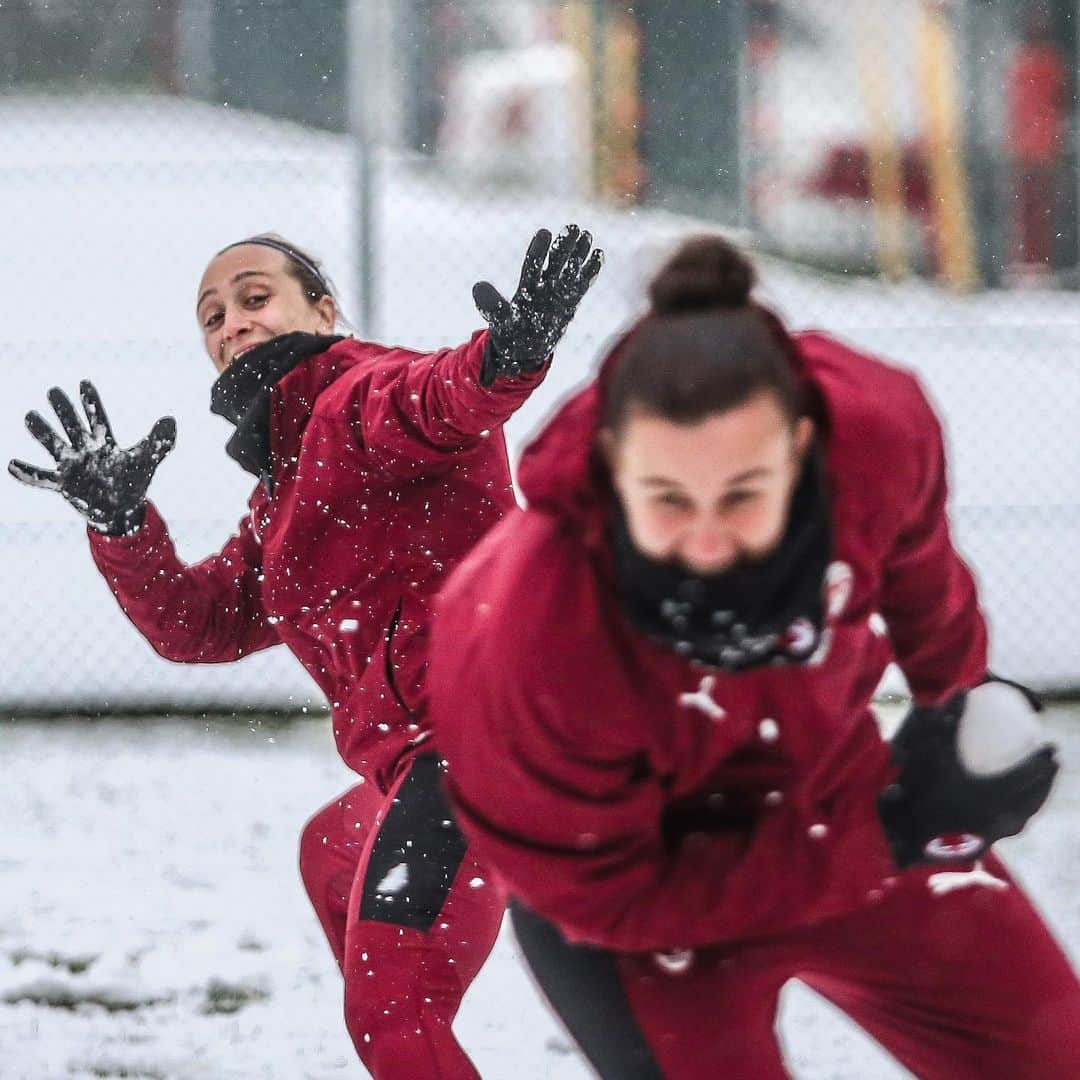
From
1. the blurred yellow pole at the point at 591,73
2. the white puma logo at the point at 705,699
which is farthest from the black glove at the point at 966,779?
the blurred yellow pole at the point at 591,73

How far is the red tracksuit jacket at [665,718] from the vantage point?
142 centimetres

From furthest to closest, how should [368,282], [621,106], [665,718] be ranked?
[621,106] → [368,282] → [665,718]

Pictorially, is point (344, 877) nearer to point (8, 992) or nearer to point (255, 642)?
point (255, 642)

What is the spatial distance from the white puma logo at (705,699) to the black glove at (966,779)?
222 millimetres

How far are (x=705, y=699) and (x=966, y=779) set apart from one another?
0.90 feet

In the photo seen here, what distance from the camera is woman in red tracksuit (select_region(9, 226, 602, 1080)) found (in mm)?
2145

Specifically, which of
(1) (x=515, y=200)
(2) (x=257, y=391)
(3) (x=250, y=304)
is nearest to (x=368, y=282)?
(3) (x=250, y=304)

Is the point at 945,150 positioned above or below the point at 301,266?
above

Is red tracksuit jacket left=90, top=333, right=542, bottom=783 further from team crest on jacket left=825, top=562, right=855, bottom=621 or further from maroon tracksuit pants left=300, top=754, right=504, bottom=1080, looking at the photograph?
team crest on jacket left=825, top=562, right=855, bottom=621

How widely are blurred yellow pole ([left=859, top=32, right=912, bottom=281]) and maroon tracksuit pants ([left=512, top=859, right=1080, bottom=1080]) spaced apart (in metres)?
8.44

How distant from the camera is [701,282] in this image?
137 centimetres

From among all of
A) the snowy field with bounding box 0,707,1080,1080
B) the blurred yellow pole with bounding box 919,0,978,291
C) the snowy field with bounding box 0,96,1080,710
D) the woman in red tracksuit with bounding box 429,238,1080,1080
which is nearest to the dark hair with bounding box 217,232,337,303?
the woman in red tracksuit with bounding box 429,238,1080,1080

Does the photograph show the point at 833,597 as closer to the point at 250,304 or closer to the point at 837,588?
the point at 837,588

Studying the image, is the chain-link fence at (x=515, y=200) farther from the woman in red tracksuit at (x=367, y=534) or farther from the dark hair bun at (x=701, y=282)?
the dark hair bun at (x=701, y=282)
